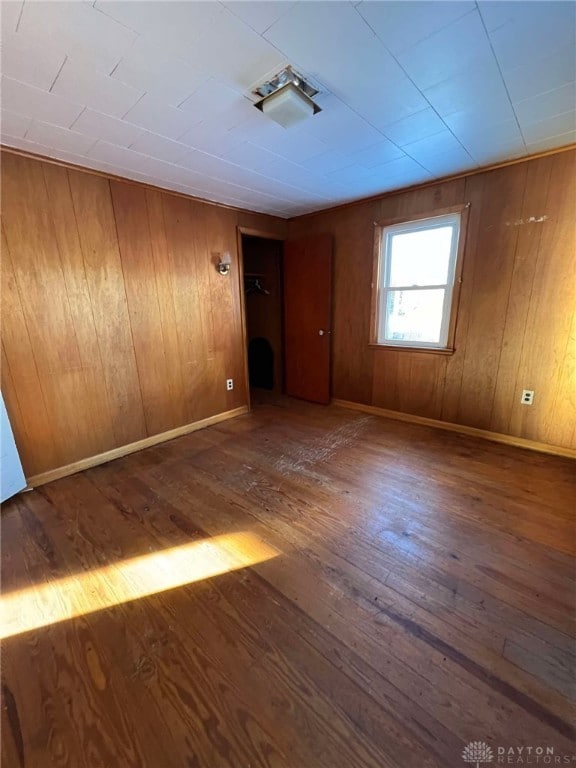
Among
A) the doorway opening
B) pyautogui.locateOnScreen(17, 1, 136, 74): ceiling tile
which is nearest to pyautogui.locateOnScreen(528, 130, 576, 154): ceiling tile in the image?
pyautogui.locateOnScreen(17, 1, 136, 74): ceiling tile

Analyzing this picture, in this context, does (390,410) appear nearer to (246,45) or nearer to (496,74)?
(496,74)

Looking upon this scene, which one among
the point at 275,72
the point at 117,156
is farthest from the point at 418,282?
the point at 117,156

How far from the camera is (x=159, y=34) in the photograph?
1212mm

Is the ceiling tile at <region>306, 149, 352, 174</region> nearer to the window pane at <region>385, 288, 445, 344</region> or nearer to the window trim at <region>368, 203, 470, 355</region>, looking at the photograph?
the window trim at <region>368, 203, 470, 355</region>

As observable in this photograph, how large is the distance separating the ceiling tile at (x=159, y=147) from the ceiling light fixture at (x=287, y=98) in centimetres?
70

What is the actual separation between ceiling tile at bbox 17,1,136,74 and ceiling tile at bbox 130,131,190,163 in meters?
0.62

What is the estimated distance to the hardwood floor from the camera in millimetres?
965

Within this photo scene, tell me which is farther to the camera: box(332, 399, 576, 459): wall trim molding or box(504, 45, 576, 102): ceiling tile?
box(332, 399, 576, 459): wall trim molding

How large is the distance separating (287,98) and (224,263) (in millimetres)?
1924

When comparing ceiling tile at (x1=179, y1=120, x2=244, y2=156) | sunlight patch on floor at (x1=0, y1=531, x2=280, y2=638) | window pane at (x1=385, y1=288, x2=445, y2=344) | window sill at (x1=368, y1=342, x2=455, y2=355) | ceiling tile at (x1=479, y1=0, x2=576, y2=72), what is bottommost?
sunlight patch on floor at (x1=0, y1=531, x2=280, y2=638)

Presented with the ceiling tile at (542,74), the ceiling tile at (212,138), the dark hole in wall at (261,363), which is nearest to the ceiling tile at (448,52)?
the ceiling tile at (542,74)

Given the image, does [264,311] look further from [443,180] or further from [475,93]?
[475,93]

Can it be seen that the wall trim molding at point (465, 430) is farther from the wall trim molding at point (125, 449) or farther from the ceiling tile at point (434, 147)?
the ceiling tile at point (434, 147)

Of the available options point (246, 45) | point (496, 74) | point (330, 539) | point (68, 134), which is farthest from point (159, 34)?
point (330, 539)
